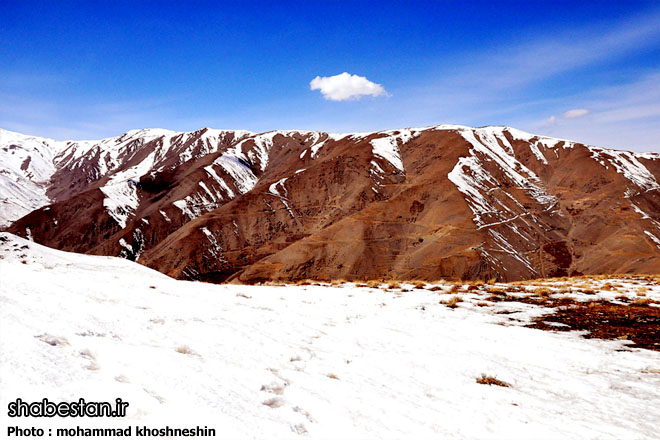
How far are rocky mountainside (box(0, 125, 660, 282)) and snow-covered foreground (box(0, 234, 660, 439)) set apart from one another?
67778 mm

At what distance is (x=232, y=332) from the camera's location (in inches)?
254

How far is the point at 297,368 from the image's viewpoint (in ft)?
18.0

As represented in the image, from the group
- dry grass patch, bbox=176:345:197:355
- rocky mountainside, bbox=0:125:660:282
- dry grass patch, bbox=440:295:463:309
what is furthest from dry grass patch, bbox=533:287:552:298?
rocky mountainside, bbox=0:125:660:282

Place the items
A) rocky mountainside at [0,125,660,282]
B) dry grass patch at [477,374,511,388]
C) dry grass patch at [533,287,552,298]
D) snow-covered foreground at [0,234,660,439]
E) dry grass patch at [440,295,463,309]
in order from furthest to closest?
rocky mountainside at [0,125,660,282], dry grass patch at [533,287,552,298], dry grass patch at [440,295,463,309], dry grass patch at [477,374,511,388], snow-covered foreground at [0,234,660,439]

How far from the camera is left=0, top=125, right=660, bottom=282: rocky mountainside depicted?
3140 inches

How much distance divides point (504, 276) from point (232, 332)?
75.8 m

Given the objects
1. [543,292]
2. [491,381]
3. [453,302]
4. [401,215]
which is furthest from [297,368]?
[401,215]

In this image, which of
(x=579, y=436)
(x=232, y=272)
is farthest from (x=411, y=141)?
(x=579, y=436)

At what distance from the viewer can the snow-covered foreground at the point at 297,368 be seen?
12.0 ft

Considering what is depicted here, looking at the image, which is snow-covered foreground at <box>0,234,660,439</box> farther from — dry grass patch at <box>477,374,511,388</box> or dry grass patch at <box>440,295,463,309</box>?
dry grass patch at <box>440,295,463,309</box>

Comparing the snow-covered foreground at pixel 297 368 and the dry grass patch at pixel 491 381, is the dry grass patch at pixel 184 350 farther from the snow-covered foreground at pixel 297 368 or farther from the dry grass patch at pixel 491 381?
the dry grass patch at pixel 491 381

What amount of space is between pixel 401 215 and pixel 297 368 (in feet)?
295

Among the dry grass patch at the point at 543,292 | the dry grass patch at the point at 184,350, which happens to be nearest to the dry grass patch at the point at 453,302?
the dry grass patch at the point at 543,292

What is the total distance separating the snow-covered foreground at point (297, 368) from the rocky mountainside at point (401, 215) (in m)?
67.8
